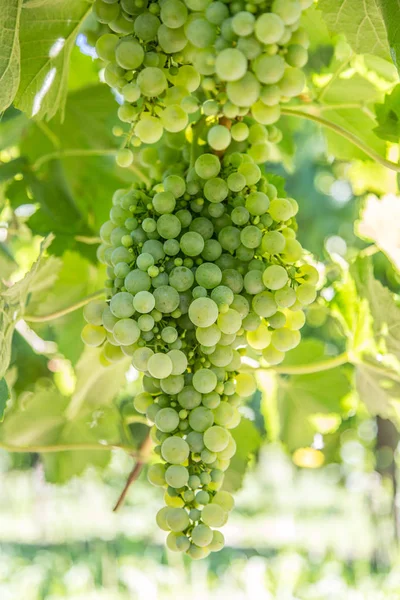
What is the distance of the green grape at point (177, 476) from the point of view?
0.39 metres

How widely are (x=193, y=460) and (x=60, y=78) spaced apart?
33 centimetres

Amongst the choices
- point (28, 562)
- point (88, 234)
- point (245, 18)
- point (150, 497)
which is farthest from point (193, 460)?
point (150, 497)

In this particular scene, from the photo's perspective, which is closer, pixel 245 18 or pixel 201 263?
pixel 245 18

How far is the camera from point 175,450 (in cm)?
40

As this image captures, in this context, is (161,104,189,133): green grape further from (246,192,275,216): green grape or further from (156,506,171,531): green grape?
(156,506,171,531): green grape

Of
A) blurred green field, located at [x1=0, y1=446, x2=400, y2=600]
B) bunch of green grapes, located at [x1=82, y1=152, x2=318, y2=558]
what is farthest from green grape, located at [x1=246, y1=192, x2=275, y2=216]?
blurred green field, located at [x1=0, y1=446, x2=400, y2=600]

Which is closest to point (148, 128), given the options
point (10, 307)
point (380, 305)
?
point (10, 307)

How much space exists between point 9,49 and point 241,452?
0.49m

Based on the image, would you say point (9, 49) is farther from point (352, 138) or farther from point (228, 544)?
point (228, 544)

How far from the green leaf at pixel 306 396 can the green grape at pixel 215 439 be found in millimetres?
322

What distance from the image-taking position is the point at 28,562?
221 centimetres

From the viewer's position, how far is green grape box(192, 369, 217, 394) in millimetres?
400

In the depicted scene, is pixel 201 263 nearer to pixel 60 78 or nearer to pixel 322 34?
pixel 60 78

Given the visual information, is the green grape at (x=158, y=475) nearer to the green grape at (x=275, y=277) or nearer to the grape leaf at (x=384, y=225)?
the green grape at (x=275, y=277)
